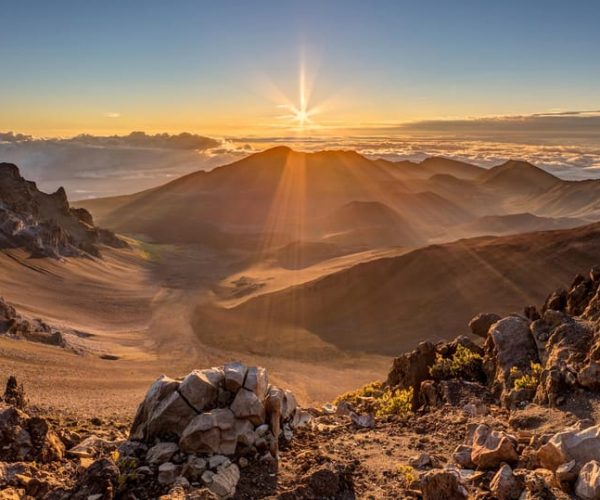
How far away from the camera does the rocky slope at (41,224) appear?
54969 millimetres

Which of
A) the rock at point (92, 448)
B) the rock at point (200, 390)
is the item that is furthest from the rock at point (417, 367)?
the rock at point (92, 448)

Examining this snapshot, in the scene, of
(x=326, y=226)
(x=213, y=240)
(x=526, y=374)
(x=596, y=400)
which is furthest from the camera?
(x=326, y=226)

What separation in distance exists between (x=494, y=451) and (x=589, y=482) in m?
1.47

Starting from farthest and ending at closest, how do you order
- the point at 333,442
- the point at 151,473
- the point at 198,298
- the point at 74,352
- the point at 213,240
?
the point at 213,240 < the point at 198,298 < the point at 74,352 < the point at 333,442 < the point at 151,473

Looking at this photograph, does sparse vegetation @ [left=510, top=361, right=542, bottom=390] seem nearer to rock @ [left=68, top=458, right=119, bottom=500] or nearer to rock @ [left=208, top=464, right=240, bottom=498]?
rock @ [left=208, top=464, right=240, bottom=498]

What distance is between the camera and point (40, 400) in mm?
17891

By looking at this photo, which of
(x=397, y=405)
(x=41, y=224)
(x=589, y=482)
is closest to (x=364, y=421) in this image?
(x=397, y=405)

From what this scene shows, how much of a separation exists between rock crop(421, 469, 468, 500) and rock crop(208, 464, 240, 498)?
8.54 feet

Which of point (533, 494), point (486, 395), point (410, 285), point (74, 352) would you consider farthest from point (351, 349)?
point (533, 494)

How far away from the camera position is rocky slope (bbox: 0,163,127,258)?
55.0 m

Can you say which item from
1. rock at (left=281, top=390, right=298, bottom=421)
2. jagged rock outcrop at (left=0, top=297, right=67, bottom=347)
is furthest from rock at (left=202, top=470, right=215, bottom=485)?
jagged rock outcrop at (left=0, top=297, right=67, bottom=347)

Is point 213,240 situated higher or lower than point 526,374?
lower

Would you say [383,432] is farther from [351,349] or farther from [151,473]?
[351,349]

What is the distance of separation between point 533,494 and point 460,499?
33.7 inches
